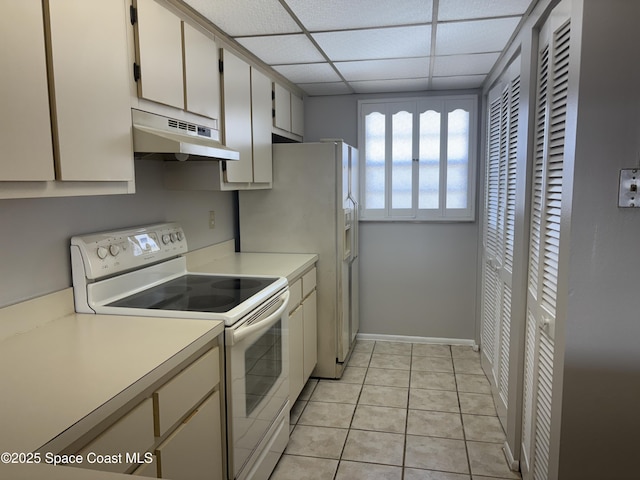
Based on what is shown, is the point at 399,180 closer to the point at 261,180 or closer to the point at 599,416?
the point at 261,180

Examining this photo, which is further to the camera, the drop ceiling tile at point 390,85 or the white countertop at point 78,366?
the drop ceiling tile at point 390,85

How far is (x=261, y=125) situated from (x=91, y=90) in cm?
156

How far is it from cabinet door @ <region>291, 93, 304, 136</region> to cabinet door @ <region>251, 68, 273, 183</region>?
23.5 inches

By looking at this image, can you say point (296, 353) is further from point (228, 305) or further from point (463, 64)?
point (463, 64)

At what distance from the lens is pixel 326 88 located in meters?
3.79

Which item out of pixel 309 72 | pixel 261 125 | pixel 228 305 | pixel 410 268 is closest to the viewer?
pixel 228 305

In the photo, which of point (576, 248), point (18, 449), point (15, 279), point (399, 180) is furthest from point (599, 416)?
point (399, 180)

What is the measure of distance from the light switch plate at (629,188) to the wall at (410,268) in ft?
8.35

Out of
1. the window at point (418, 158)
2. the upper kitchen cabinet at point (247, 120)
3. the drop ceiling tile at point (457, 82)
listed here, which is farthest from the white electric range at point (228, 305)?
the drop ceiling tile at point (457, 82)

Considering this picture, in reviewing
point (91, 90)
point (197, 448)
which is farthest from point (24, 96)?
point (197, 448)

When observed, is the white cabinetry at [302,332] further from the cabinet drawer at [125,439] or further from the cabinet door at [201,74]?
the cabinet drawer at [125,439]

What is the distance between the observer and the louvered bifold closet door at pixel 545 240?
5.52 feet

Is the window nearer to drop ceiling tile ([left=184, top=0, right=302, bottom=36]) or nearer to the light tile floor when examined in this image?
the light tile floor

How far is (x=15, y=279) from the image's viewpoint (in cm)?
162
